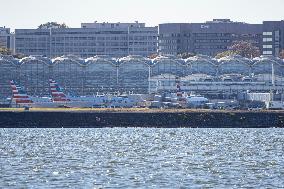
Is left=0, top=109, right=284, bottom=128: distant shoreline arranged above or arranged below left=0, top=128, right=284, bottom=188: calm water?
above

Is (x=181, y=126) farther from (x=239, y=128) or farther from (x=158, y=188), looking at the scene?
(x=158, y=188)

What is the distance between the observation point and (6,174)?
243ft

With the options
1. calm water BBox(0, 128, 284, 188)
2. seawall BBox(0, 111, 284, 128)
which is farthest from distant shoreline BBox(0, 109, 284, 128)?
calm water BBox(0, 128, 284, 188)

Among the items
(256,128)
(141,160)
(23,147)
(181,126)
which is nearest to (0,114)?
(181,126)

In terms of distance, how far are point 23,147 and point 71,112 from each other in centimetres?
5773

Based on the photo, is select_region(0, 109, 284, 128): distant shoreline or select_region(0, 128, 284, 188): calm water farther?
select_region(0, 109, 284, 128): distant shoreline

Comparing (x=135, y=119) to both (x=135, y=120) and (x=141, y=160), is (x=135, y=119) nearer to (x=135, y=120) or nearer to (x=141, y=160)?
(x=135, y=120)

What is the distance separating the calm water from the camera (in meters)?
70.1

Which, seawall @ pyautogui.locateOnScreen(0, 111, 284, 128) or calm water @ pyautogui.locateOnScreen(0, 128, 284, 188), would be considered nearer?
calm water @ pyautogui.locateOnScreen(0, 128, 284, 188)

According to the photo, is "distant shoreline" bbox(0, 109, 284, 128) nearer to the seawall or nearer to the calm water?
the seawall

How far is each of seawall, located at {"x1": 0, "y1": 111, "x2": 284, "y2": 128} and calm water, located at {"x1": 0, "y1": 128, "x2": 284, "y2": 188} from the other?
979 inches

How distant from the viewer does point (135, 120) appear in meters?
158

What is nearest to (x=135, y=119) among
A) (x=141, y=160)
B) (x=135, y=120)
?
(x=135, y=120)

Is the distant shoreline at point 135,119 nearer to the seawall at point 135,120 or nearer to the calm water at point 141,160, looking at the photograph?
the seawall at point 135,120
